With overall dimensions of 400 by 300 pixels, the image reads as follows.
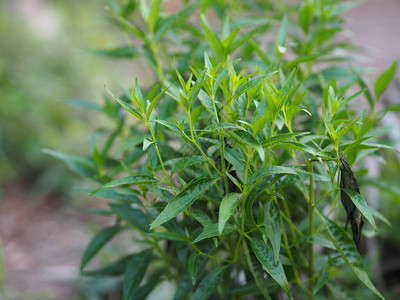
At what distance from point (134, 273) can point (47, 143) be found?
1.87 m

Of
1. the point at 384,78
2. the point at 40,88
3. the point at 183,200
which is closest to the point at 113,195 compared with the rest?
the point at 183,200

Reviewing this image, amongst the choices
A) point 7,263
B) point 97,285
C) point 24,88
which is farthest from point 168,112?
point 24,88

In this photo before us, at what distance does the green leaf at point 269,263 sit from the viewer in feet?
2.09

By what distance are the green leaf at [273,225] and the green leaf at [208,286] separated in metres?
0.15

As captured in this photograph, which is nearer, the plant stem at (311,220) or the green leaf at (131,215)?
the plant stem at (311,220)

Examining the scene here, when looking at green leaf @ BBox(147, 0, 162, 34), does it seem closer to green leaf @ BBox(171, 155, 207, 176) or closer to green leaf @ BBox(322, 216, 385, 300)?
green leaf @ BBox(171, 155, 207, 176)

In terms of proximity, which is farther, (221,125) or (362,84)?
(362,84)

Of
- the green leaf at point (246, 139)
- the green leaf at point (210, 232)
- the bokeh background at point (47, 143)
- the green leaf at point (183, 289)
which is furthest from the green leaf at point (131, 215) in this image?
the bokeh background at point (47, 143)

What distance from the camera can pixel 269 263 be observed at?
660 millimetres

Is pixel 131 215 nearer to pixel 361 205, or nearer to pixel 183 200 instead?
pixel 183 200

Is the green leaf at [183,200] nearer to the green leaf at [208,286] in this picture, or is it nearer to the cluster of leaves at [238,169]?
the cluster of leaves at [238,169]

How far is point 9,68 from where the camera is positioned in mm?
2697

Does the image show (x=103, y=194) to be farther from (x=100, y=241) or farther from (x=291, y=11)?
(x=291, y=11)

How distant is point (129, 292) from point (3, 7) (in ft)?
9.84
